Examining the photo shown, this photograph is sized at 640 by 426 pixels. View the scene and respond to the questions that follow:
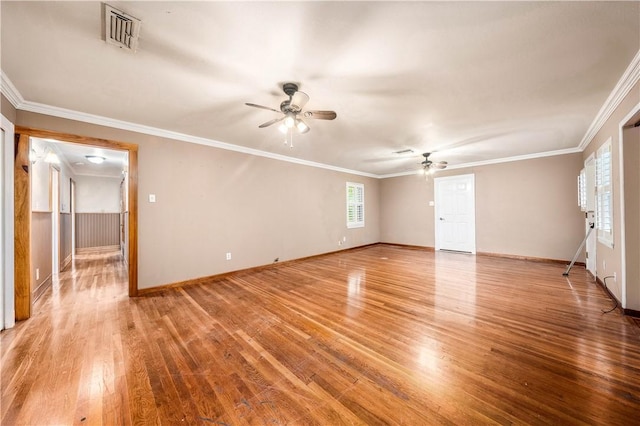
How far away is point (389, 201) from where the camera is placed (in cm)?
791

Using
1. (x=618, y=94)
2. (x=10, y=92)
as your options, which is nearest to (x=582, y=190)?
(x=618, y=94)

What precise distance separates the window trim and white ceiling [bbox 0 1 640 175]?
376 centimetres

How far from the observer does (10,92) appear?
Result: 2.38 meters

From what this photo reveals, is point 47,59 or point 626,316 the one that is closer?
point 47,59

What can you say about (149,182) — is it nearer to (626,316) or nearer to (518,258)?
(626,316)

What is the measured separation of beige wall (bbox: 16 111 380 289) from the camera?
138 inches

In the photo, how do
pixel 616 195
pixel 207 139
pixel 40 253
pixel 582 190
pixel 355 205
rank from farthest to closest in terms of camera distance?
1. pixel 355 205
2. pixel 582 190
3. pixel 207 139
4. pixel 40 253
5. pixel 616 195

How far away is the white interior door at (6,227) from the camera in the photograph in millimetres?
2398

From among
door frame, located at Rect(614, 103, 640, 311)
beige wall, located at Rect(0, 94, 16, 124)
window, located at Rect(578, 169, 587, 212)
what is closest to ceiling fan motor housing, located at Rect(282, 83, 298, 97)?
beige wall, located at Rect(0, 94, 16, 124)

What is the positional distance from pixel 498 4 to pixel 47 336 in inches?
179

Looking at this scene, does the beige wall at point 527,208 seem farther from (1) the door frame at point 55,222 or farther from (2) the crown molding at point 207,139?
(1) the door frame at point 55,222

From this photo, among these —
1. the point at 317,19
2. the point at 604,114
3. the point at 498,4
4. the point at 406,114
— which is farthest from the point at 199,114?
the point at 604,114

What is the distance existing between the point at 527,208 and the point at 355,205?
13.6ft

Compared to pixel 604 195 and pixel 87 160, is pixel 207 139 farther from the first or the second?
pixel 604 195
